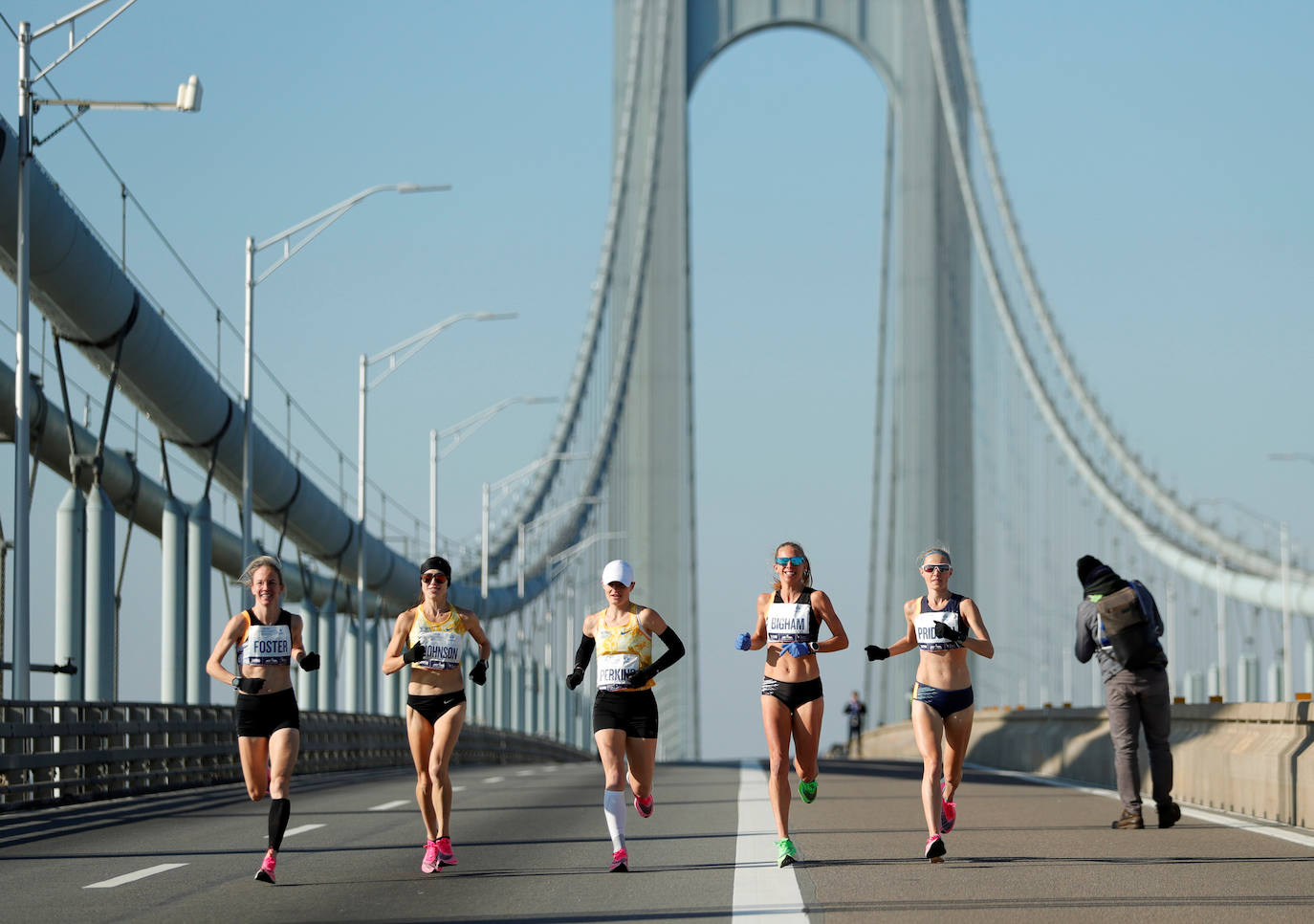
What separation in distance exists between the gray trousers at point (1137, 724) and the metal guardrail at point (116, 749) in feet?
28.4

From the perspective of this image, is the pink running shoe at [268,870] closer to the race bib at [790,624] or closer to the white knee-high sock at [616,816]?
the white knee-high sock at [616,816]

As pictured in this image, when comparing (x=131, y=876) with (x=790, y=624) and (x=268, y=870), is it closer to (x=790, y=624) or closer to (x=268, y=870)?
(x=268, y=870)

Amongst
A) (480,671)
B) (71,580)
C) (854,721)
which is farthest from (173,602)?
(854,721)

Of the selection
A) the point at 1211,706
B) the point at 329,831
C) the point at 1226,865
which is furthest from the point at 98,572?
the point at 1226,865

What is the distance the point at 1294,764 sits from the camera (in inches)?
554


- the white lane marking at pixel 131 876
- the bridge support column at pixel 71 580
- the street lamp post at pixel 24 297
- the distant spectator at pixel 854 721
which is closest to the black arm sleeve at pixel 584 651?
the white lane marking at pixel 131 876

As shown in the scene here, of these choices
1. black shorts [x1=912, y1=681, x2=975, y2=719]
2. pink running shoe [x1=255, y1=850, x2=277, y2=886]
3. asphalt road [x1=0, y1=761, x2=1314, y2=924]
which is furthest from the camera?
black shorts [x1=912, y1=681, x2=975, y2=719]

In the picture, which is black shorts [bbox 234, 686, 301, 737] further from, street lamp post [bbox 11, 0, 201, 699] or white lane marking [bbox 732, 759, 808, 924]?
street lamp post [bbox 11, 0, 201, 699]

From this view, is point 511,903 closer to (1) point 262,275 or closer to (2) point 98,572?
(2) point 98,572

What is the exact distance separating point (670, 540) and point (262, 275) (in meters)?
46.2

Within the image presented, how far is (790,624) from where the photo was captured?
11.4 m

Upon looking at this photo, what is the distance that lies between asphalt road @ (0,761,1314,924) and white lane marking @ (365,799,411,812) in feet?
0.14

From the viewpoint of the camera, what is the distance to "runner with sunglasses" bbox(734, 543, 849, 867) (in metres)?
11.4

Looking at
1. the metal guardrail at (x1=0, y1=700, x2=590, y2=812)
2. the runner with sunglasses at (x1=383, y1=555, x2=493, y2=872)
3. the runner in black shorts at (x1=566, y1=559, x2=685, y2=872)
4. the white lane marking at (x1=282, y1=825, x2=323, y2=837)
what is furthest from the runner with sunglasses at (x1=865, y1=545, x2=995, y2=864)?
the metal guardrail at (x1=0, y1=700, x2=590, y2=812)
